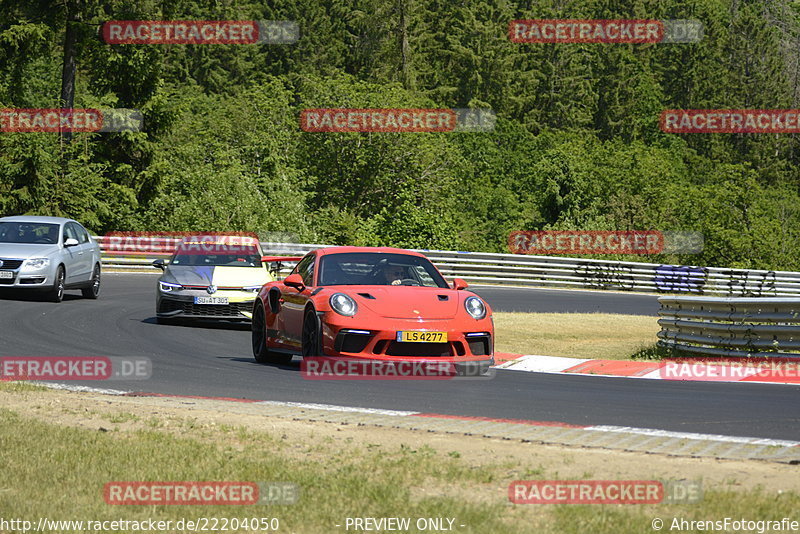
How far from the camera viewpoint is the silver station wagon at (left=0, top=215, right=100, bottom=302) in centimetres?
2173

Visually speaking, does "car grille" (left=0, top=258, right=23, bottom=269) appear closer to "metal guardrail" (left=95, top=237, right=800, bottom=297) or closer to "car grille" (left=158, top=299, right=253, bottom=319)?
"car grille" (left=158, top=299, right=253, bottom=319)

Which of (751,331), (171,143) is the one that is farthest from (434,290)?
(171,143)

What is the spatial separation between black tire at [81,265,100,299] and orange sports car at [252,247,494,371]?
424 inches

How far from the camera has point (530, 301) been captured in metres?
31.1

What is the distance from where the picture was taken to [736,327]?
15430 mm

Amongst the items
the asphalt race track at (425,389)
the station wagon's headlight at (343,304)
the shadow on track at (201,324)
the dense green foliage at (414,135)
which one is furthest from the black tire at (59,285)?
the dense green foliage at (414,135)

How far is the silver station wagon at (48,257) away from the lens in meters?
21.7

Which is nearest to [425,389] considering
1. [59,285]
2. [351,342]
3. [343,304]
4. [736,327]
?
[351,342]

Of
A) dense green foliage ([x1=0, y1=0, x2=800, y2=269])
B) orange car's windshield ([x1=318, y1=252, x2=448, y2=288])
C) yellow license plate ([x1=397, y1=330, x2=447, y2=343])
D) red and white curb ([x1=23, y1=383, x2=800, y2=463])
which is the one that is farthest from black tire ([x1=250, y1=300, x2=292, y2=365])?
dense green foliage ([x1=0, y1=0, x2=800, y2=269])

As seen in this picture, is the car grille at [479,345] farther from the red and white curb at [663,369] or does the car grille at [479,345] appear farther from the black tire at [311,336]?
the red and white curb at [663,369]

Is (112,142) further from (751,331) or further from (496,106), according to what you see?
(496,106)

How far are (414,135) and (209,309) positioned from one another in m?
45.2

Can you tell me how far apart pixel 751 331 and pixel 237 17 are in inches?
2877

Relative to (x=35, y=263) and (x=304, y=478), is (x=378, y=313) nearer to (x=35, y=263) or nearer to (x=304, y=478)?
(x=304, y=478)
